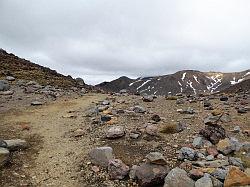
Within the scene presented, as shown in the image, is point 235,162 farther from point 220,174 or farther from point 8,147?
point 8,147

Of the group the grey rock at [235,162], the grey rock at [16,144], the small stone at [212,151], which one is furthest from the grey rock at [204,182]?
the grey rock at [16,144]

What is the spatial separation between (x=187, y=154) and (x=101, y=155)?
2.82 m

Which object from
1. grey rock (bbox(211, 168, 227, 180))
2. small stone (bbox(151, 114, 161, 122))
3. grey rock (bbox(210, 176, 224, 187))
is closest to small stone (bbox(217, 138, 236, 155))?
grey rock (bbox(211, 168, 227, 180))

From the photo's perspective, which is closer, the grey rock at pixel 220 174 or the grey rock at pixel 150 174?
the grey rock at pixel 220 174

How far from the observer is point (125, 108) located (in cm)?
2048

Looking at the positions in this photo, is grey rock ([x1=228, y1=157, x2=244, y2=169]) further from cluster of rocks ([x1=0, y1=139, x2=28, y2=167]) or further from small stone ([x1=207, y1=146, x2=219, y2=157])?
cluster of rocks ([x1=0, y1=139, x2=28, y2=167])

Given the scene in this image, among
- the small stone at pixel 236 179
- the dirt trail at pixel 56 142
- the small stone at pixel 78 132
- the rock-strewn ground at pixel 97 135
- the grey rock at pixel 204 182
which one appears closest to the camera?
the small stone at pixel 236 179

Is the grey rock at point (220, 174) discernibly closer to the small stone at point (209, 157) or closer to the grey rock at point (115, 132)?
the small stone at point (209, 157)

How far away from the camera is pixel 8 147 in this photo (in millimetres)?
13617

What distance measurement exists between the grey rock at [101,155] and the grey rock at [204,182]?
3224 mm

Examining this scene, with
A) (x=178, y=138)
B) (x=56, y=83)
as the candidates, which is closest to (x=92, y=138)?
(x=178, y=138)

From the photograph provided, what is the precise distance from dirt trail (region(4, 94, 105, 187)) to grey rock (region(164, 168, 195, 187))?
2761 mm

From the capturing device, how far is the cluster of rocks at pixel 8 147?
40.6 feet

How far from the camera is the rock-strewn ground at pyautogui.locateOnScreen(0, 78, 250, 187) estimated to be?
38.4ft
